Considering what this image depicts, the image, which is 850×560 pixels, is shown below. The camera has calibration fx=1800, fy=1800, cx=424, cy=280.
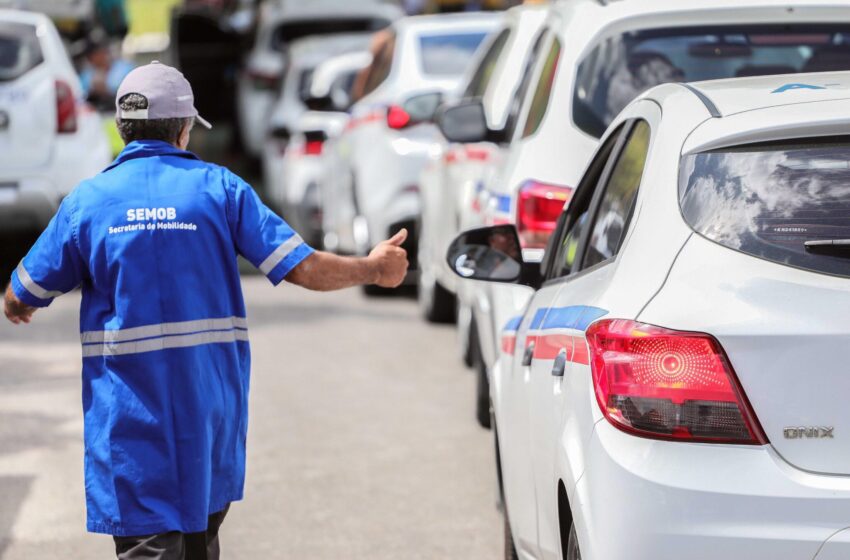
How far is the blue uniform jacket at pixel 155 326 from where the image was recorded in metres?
4.34

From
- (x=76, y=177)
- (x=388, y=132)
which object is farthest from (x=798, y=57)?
(x=76, y=177)

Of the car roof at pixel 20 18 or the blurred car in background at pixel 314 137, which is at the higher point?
the car roof at pixel 20 18

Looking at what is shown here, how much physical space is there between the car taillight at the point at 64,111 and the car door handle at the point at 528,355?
794 cm

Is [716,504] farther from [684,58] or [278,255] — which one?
[684,58]

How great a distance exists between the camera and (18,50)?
12.4m

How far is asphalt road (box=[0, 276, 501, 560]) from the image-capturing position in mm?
6371

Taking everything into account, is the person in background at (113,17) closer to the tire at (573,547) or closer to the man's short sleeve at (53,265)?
the man's short sleeve at (53,265)

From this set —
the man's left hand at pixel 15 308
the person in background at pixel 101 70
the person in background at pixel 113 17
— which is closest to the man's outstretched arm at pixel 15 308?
the man's left hand at pixel 15 308

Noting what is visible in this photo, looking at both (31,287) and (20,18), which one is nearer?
(31,287)

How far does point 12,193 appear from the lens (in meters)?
12.1

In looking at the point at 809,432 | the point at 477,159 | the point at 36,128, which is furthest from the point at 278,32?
the point at 809,432

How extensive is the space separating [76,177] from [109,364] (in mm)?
8064

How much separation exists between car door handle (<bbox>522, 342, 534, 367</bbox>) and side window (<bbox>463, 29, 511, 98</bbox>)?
15.7 feet

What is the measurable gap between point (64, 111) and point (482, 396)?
211 inches
